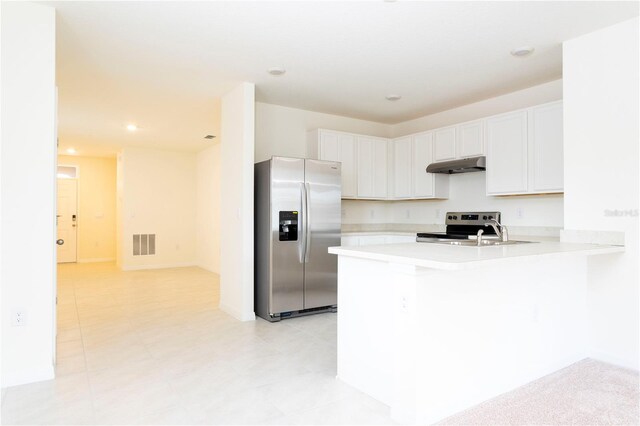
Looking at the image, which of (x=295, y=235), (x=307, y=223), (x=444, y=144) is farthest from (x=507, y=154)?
(x=295, y=235)

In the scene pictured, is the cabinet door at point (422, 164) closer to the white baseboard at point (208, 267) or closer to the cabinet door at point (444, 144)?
the cabinet door at point (444, 144)

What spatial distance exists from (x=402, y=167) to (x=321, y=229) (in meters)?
1.73

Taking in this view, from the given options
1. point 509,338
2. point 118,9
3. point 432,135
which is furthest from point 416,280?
point 432,135

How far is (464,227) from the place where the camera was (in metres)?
4.78

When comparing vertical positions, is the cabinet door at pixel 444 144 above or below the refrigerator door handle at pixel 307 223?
above

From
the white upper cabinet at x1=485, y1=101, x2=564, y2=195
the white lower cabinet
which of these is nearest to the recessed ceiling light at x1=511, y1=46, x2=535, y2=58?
the white upper cabinet at x1=485, y1=101, x2=564, y2=195

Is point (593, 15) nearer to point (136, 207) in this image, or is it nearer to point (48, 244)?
point (48, 244)

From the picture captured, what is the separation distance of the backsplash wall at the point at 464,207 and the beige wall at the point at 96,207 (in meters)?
6.39

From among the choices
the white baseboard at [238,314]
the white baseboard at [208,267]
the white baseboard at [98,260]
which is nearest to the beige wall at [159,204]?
the white baseboard at [208,267]

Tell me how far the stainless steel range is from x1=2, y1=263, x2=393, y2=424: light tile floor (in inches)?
60.0

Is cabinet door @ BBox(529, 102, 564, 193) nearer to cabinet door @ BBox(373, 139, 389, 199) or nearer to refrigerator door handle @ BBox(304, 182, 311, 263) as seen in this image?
cabinet door @ BBox(373, 139, 389, 199)

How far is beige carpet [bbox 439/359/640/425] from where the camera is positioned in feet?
6.82

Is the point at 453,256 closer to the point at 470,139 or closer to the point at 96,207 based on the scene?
the point at 470,139

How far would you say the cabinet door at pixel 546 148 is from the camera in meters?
3.73
